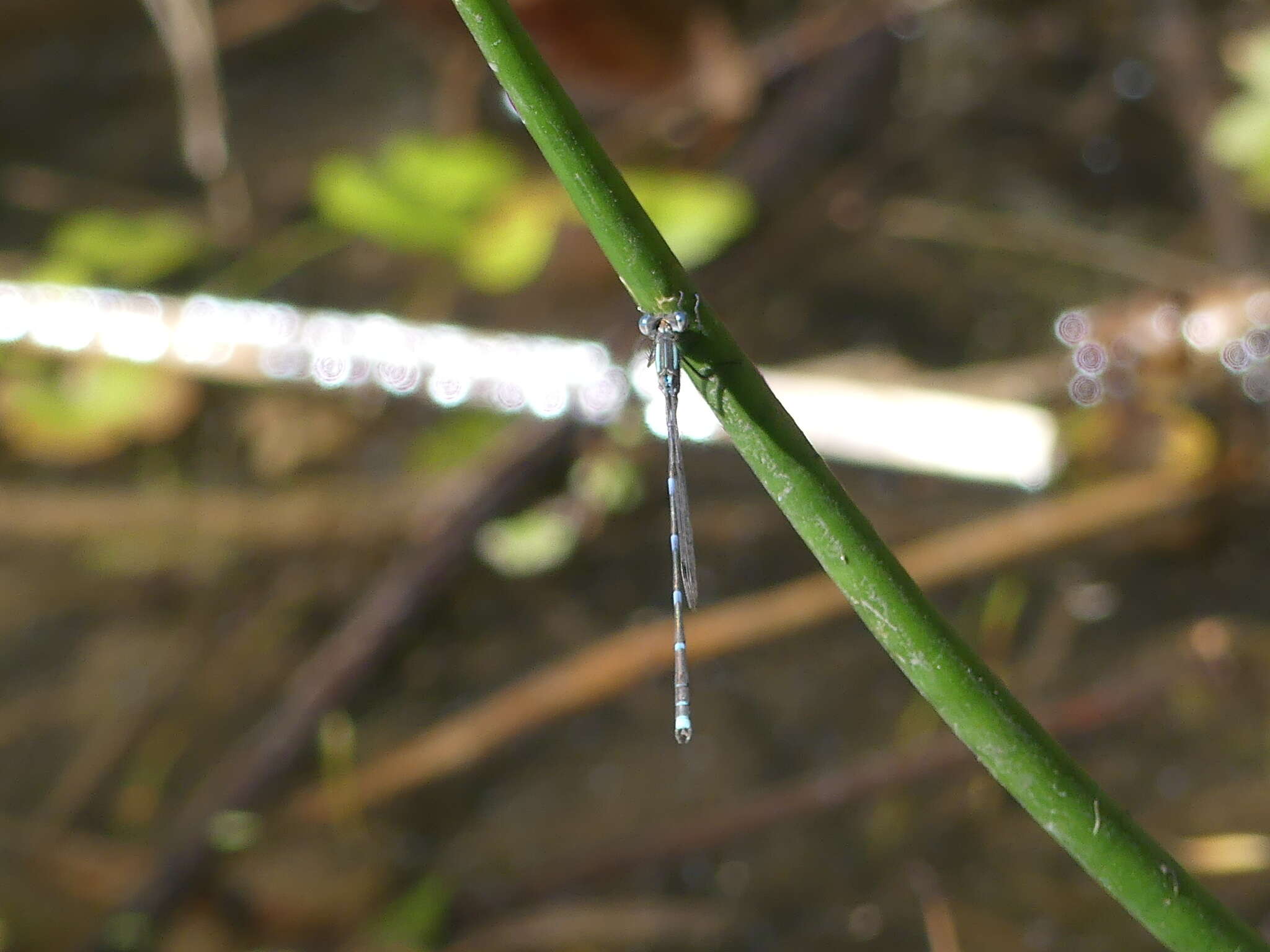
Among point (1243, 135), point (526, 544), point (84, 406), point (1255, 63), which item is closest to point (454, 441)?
point (526, 544)

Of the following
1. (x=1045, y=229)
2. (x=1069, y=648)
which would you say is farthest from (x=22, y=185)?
(x=1069, y=648)

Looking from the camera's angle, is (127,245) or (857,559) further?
(127,245)

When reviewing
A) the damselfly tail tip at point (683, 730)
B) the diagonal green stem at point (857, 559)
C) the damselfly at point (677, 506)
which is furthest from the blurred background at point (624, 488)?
the diagonal green stem at point (857, 559)

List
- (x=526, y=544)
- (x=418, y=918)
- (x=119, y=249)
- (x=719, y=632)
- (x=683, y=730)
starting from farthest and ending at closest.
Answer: (x=119, y=249), (x=526, y=544), (x=719, y=632), (x=418, y=918), (x=683, y=730)

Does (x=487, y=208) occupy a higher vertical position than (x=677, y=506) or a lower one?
higher

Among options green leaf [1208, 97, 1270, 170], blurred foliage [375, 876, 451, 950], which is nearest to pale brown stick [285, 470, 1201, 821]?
blurred foliage [375, 876, 451, 950]

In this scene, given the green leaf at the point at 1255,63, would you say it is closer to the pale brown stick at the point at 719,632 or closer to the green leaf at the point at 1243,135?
the green leaf at the point at 1243,135

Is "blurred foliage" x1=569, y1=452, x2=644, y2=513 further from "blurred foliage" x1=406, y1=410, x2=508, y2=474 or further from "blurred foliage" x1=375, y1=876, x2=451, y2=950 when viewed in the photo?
"blurred foliage" x1=375, y1=876, x2=451, y2=950

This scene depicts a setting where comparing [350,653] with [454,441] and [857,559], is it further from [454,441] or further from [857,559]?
[857,559]
